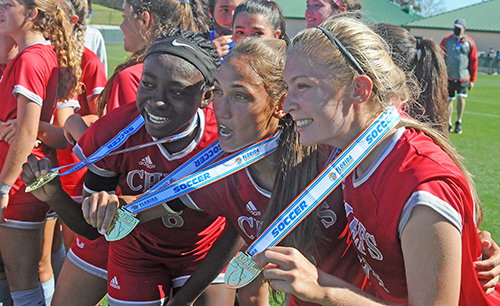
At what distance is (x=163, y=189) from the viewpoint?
2213 millimetres

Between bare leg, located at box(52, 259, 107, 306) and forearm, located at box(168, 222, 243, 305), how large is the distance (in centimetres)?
60

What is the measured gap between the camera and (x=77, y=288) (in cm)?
273

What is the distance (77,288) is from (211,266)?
887 mm

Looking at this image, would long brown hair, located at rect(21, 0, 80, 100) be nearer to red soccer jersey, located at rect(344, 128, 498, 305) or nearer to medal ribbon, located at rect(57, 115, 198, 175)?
medal ribbon, located at rect(57, 115, 198, 175)

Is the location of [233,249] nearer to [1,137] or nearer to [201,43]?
[201,43]

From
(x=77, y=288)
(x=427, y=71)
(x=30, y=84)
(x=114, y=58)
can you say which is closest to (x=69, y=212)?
(x=77, y=288)

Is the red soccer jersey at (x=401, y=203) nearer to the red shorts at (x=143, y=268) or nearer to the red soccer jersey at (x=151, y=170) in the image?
the red soccer jersey at (x=151, y=170)

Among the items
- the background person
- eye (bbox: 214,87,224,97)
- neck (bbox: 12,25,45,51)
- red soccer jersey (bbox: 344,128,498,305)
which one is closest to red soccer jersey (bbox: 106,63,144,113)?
neck (bbox: 12,25,45,51)

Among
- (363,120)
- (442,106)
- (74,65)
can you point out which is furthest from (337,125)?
(74,65)

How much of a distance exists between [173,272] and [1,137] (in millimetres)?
1528

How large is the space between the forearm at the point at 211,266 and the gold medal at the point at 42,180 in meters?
0.89

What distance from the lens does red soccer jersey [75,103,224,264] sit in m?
2.50

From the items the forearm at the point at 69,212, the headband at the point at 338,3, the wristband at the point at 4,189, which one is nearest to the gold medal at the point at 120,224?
the forearm at the point at 69,212

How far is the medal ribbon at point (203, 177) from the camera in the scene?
218 cm
